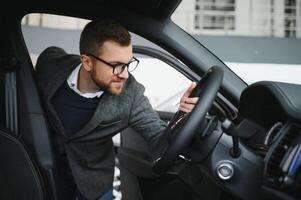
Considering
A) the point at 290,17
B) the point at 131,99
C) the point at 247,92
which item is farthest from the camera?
the point at 290,17

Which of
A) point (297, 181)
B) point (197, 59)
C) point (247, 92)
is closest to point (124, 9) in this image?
point (197, 59)

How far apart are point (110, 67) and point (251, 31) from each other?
4.27 meters

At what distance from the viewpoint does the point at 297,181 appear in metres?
1.02

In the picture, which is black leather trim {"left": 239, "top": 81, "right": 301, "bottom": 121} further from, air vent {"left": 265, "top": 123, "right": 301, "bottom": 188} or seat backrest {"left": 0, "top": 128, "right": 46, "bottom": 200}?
seat backrest {"left": 0, "top": 128, "right": 46, "bottom": 200}

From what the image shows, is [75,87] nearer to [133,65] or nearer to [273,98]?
[133,65]

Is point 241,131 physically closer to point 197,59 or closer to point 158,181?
point 197,59

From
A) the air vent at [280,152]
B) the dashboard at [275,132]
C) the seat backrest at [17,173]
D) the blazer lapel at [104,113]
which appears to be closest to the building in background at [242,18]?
the blazer lapel at [104,113]

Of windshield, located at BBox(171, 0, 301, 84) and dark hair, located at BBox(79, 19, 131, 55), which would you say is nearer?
dark hair, located at BBox(79, 19, 131, 55)

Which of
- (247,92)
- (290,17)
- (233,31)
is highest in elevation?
(247,92)

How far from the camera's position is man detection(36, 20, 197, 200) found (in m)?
1.48

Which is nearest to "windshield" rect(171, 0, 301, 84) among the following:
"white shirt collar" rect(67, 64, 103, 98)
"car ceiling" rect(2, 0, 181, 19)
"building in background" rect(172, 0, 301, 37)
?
"building in background" rect(172, 0, 301, 37)

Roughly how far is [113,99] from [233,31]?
A: 406 cm

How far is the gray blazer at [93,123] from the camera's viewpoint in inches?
60.9

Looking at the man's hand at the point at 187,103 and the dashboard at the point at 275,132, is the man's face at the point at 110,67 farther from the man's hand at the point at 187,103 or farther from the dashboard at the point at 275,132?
the dashboard at the point at 275,132
